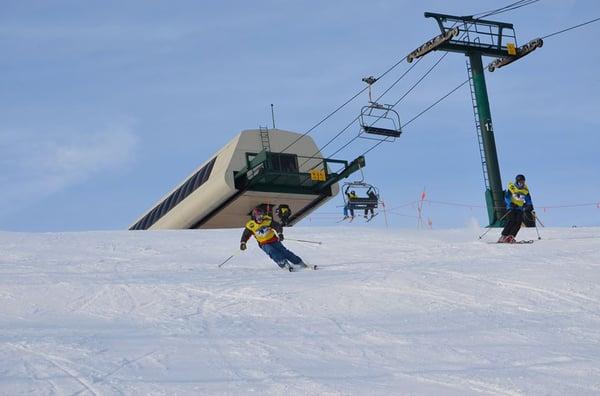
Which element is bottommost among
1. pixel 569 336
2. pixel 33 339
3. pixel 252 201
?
pixel 569 336

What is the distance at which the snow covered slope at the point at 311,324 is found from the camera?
19.2ft

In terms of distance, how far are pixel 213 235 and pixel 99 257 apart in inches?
182

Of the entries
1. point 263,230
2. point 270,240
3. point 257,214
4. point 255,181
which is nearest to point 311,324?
point 270,240

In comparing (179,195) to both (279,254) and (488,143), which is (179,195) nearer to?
(488,143)

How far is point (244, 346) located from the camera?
272 inches

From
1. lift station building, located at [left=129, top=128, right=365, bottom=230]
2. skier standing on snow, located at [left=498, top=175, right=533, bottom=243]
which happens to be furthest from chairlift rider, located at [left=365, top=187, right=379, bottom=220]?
skier standing on snow, located at [left=498, top=175, right=533, bottom=243]

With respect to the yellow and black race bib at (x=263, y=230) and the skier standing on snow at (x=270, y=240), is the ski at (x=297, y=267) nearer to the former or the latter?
the skier standing on snow at (x=270, y=240)

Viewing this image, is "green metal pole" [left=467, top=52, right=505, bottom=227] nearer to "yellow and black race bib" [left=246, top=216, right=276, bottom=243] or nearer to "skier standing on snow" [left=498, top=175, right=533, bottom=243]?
"skier standing on snow" [left=498, top=175, right=533, bottom=243]

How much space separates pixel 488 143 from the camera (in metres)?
26.5

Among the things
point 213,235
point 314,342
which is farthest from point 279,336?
point 213,235

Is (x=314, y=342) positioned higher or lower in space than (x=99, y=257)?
lower

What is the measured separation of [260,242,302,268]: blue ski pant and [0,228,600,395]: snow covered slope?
0.83ft

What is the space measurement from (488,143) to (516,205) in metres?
11.3

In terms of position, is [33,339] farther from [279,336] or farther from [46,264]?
[46,264]
